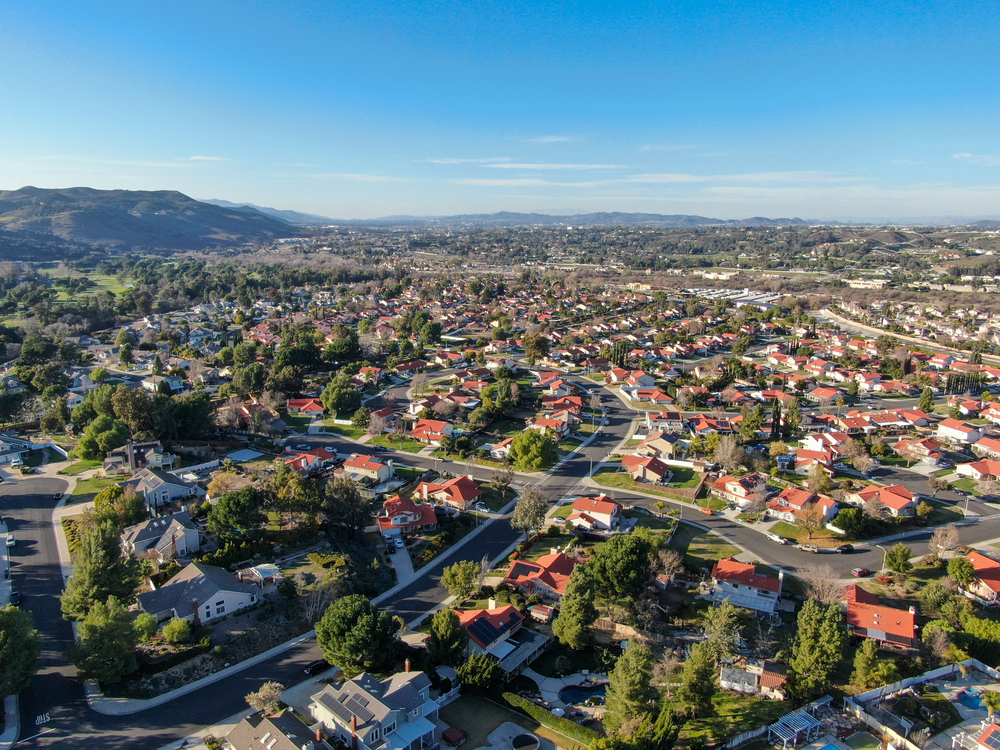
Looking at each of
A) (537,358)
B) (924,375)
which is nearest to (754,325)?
(924,375)

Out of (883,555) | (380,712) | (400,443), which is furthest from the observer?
(400,443)

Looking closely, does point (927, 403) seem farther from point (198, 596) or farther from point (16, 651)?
point (16, 651)

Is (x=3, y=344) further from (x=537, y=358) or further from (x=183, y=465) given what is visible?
(x=537, y=358)

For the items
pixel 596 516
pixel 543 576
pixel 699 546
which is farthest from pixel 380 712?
pixel 699 546

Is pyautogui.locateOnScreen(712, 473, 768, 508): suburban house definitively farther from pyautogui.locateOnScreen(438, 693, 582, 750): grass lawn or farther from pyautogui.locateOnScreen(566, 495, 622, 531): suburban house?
pyautogui.locateOnScreen(438, 693, 582, 750): grass lawn

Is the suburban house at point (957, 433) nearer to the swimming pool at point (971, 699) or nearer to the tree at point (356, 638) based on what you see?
the swimming pool at point (971, 699)

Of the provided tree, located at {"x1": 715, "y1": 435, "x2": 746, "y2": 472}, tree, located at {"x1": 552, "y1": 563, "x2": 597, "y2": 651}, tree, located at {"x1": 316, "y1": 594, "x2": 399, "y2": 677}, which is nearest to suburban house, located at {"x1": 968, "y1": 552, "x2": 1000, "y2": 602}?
tree, located at {"x1": 715, "y1": 435, "x2": 746, "y2": 472}
